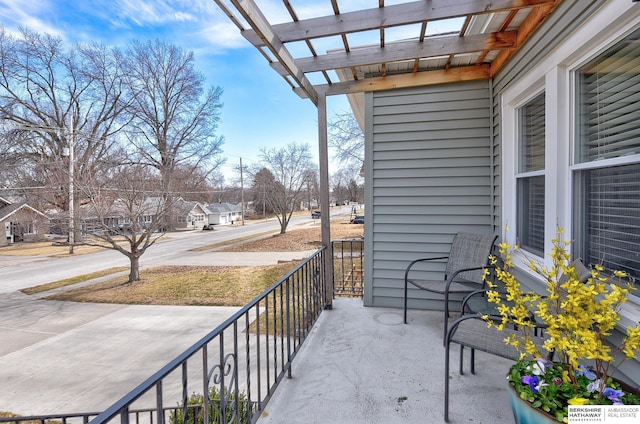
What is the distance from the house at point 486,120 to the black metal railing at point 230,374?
735 millimetres

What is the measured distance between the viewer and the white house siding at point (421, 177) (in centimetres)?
305

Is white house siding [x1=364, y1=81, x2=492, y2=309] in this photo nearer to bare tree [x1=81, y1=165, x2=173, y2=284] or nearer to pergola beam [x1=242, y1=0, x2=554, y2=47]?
pergola beam [x1=242, y1=0, x2=554, y2=47]

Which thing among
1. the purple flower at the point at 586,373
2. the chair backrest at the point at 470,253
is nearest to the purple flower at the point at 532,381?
the purple flower at the point at 586,373

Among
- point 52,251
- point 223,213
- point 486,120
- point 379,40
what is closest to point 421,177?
point 486,120

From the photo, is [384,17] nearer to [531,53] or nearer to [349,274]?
Result: [531,53]

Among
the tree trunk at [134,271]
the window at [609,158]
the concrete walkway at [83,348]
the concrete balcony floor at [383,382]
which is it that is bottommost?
the concrete walkway at [83,348]

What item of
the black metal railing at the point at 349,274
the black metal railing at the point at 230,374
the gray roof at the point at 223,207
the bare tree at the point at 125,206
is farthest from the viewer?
the gray roof at the point at 223,207

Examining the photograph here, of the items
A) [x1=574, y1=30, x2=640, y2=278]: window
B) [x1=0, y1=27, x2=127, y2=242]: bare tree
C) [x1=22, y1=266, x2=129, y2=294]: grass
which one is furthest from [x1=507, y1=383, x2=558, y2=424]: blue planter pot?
[x1=0, y1=27, x2=127, y2=242]: bare tree

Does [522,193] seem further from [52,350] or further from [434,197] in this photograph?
[52,350]

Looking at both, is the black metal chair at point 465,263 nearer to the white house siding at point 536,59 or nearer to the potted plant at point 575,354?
the white house siding at point 536,59

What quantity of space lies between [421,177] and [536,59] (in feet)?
4.40

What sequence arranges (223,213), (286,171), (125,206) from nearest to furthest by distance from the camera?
(125,206) → (286,171) → (223,213)

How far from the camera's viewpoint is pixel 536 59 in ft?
6.81

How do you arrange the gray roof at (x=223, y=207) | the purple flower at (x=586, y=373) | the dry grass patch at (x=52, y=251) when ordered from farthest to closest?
the gray roof at (x=223, y=207), the dry grass patch at (x=52, y=251), the purple flower at (x=586, y=373)
